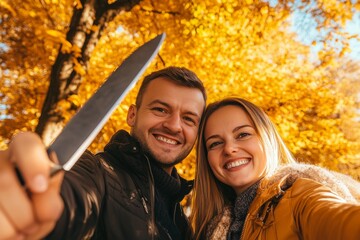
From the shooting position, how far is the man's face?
8.13ft

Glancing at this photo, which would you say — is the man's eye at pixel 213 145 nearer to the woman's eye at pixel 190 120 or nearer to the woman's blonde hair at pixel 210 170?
the woman's blonde hair at pixel 210 170

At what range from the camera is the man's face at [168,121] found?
2479mm

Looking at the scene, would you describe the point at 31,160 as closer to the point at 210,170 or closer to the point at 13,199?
the point at 13,199

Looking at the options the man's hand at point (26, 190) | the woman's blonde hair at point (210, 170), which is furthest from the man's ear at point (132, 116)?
the man's hand at point (26, 190)

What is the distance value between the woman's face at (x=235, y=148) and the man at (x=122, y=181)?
279 millimetres

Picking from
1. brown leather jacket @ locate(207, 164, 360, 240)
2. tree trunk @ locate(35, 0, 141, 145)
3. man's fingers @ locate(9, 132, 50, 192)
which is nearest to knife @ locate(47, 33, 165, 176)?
man's fingers @ locate(9, 132, 50, 192)

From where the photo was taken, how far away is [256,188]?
2.16m

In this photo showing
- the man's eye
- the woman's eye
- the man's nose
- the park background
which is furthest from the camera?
the park background

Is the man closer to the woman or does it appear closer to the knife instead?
the knife

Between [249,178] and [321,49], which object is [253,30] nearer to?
[321,49]

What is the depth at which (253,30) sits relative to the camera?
5.60 meters

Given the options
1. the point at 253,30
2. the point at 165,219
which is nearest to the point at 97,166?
the point at 165,219

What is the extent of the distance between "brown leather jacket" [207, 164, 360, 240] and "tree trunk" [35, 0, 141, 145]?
3.18 meters

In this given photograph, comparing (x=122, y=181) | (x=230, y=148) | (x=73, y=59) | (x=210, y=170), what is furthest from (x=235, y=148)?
(x=73, y=59)
